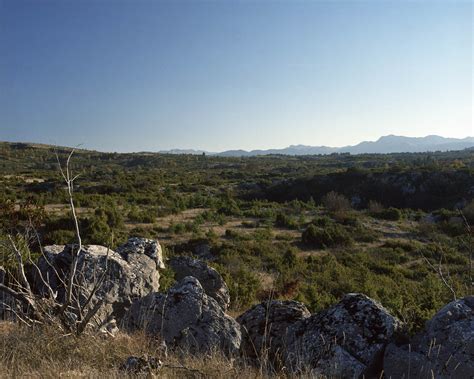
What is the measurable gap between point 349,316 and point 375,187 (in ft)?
87.2

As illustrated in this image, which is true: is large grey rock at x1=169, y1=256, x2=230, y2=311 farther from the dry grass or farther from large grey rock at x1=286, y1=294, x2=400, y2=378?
the dry grass

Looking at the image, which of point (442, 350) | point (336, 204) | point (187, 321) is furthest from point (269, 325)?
point (336, 204)

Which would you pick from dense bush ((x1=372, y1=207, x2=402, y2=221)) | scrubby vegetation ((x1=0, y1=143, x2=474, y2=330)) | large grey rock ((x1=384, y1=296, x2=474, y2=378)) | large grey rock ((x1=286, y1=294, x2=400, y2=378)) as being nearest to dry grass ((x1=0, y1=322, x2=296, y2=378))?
large grey rock ((x1=286, y1=294, x2=400, y2=378))

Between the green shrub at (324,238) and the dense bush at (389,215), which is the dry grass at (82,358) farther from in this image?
the dense bush at (389,215)

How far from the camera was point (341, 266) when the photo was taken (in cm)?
1139

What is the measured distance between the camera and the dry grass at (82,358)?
3041 millimetres

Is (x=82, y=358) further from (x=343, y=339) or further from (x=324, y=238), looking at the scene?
(x=324, y=238)

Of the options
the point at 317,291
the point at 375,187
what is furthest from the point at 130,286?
the point at 375,187

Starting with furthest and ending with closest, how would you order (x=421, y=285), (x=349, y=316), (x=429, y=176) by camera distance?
(x=429, y=176) < (x=421, y=285) < (x=349, y=316)

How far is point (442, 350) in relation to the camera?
3.71 metres

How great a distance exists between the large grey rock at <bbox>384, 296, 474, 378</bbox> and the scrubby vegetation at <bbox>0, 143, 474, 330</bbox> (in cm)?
71

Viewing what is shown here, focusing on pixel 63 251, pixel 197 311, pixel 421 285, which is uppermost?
pixel 63 251

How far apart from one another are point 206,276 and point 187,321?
2.49 m

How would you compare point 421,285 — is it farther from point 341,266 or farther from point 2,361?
point 2,361
